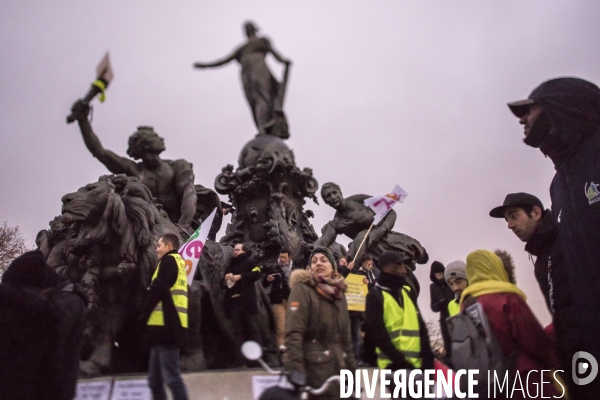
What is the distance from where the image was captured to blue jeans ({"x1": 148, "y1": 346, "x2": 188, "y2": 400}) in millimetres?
4090

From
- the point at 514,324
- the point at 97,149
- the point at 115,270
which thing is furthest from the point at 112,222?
the point at 514,324

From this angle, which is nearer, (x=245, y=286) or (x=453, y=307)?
(x=453, y=307)

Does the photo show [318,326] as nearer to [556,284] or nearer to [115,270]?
[556,284]

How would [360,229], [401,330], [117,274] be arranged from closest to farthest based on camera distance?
[401,330] < [117,274] < [360,229]

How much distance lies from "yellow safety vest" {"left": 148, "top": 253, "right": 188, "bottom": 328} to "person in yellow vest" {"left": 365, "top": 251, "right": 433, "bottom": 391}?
1442 millimetres

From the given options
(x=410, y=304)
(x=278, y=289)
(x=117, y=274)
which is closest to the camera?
(x=410, y=304)

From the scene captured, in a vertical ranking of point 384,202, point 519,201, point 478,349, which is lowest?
point 478,349

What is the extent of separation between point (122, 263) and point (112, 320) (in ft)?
1.79

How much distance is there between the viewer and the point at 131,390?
4.71 meters

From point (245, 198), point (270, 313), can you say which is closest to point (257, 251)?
point (245, 198)

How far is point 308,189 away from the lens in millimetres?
9555

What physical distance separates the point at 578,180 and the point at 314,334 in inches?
69.6

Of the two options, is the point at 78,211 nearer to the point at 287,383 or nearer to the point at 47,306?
the point at 47,306

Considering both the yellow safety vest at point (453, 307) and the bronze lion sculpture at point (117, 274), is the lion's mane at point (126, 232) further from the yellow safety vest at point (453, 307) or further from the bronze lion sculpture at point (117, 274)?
the yellow safety vest at point (453, 307)
